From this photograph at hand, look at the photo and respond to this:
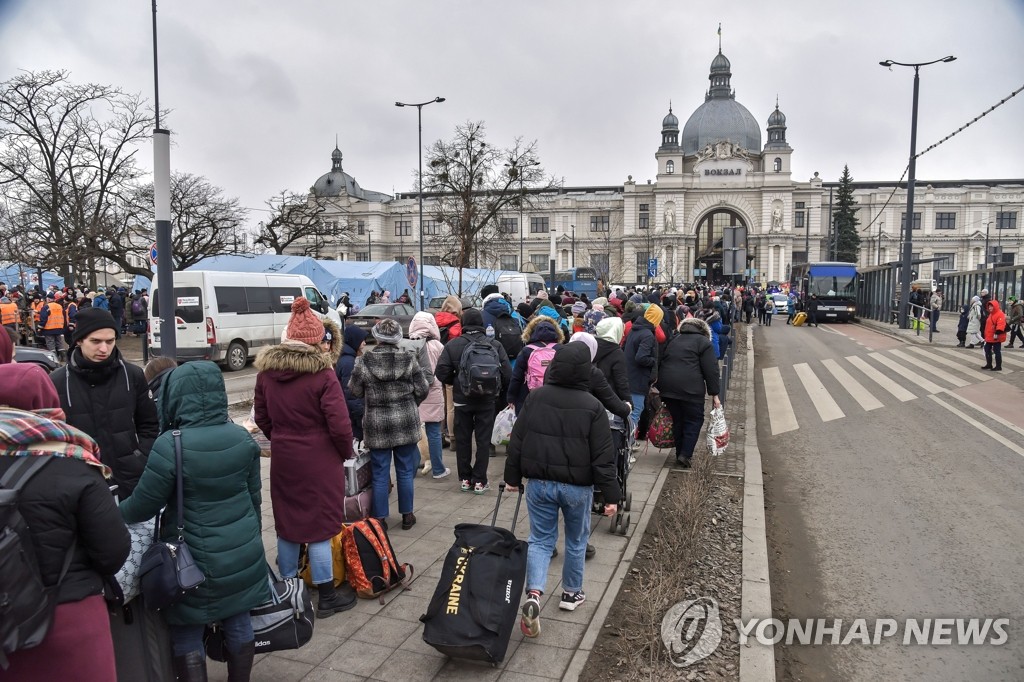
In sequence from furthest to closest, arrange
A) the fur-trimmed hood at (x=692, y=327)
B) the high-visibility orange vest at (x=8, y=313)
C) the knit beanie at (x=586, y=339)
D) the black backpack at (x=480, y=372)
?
the high-visibility orange vest at (x=8, y=313) → the fur-trimmed hood at (x=692, y=327) → the black backpack at (x=480, y=372) → the knit beanie at (x=586, y=339)

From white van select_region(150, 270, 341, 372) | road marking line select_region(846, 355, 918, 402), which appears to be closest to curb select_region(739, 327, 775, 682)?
road marking line select_region(846, 355, 918, 402)

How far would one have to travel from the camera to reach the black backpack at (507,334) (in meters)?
8.94

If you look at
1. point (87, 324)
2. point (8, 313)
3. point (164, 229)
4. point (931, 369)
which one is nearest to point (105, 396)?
point (87, 324)

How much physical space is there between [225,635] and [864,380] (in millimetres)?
16111

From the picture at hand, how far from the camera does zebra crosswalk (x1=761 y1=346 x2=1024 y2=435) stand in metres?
13.0

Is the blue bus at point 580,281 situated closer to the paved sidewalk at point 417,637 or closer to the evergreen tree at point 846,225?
the evergreen tree at point 846,225

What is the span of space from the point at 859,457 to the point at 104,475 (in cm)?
920

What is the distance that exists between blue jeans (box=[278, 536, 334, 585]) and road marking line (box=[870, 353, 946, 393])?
14.1 meters

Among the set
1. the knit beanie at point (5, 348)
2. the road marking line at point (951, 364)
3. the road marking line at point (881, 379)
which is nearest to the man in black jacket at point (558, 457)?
the knit beanie at point (5, 348)

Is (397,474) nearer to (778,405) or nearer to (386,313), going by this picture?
(778,405)

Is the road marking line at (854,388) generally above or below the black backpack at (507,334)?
below

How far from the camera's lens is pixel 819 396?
47.5 ft

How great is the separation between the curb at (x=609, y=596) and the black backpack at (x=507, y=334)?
8.83 ft

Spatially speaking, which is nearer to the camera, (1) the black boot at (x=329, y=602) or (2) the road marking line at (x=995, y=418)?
(1) the black boot at (x=329, y=602)
